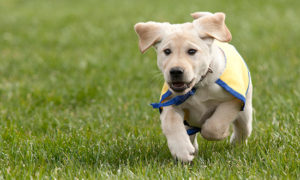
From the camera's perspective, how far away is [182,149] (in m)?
3.82

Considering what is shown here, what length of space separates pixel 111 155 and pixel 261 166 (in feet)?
4.19

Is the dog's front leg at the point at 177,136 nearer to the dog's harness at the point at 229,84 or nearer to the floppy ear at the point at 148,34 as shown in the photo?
the dog's harness at the point at 229,84

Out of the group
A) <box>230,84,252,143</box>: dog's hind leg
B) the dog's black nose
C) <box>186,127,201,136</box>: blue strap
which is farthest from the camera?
<box>230,84,252,143</box>: dog's hind leg

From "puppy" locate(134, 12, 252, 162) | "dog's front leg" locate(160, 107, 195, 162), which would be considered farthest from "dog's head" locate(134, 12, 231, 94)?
"dog's front leg" locate(160, 107, 195, 162)

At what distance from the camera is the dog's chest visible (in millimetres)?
4066

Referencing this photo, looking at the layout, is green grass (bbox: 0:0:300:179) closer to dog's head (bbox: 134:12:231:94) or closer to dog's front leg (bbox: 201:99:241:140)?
dog's front leg (bbox: 201:99:241:140)

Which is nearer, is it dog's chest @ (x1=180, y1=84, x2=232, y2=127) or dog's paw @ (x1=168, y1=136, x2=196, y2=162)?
dog's paw @ (x1=168, y1=136, x2=196, y2=162)

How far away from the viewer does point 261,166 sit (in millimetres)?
3719

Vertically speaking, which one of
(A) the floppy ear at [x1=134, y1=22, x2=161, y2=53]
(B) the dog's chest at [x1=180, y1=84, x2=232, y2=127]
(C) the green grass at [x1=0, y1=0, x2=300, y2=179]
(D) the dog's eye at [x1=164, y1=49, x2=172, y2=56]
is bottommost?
(C) the green grass at [x1=0, y1=0, x2=300, y2=179]

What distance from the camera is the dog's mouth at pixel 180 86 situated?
3.80m

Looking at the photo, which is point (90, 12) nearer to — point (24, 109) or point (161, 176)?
point (24, 109)

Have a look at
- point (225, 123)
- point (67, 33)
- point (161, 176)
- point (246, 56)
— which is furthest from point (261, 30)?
point (161, 176)

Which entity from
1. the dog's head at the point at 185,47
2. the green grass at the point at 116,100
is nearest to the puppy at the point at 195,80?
the dog's head at the point at 185,47

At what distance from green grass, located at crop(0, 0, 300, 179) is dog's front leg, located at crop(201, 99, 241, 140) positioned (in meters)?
0.21
